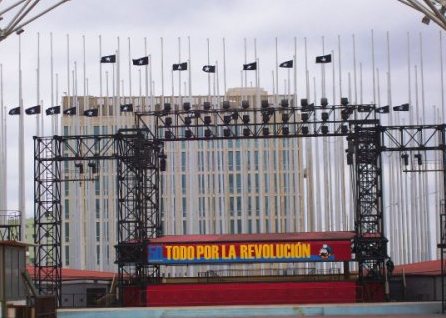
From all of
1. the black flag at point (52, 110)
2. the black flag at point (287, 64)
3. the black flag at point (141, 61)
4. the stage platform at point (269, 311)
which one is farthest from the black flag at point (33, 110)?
the stage platform at point (269, 311)

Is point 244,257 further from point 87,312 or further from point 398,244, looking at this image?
point 398,244

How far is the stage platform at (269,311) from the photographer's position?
54781mm

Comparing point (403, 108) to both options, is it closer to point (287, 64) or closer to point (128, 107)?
point (287, 64)

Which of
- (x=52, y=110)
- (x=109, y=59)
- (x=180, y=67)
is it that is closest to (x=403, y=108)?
(x=180, y=67)

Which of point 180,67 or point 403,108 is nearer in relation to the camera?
point 403,108

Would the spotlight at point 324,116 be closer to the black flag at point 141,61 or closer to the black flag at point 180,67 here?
the black flag at point 180,67

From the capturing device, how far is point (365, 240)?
202 ft

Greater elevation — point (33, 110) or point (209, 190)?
point (33, 110)

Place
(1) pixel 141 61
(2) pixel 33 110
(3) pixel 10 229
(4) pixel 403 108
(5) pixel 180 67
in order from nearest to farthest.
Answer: (3) pixel 10 229
(1) pixel 141 61
(2) pixel 33 110
(4) pixel 403 108
(5) pixel 180 67

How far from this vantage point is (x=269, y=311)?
55594 millimetres

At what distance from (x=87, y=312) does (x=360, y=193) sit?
720 inches

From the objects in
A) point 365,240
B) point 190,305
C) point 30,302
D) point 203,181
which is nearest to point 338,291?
point 365,240

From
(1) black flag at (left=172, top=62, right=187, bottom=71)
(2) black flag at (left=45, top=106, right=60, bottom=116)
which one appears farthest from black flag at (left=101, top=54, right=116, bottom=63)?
(2) black flag at (left=45, top=106, right=60, bottom=116)

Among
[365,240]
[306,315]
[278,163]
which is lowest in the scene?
[306,315]
